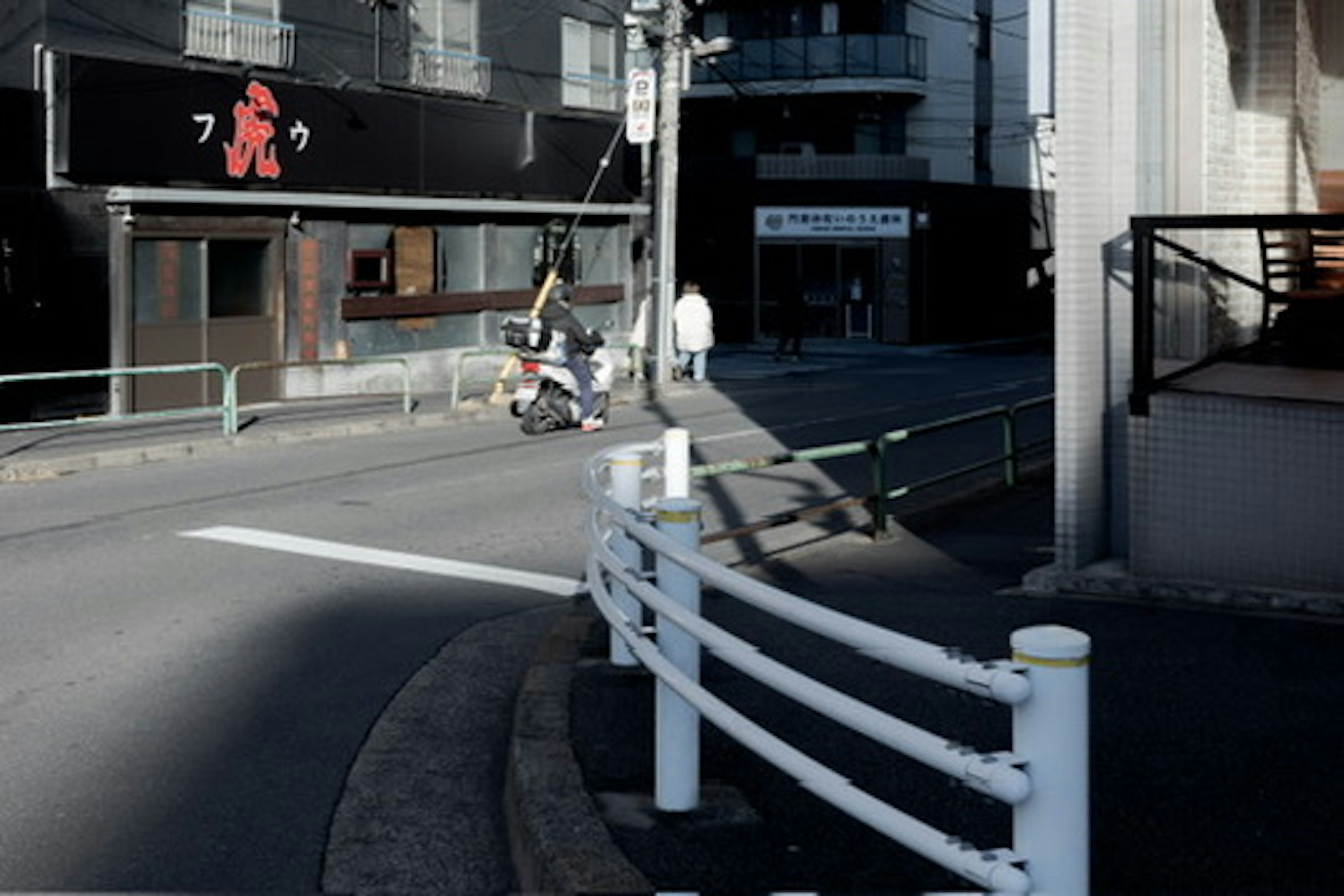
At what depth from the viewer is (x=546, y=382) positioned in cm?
2033

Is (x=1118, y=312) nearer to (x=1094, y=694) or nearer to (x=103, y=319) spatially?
(x=1094, y=694)

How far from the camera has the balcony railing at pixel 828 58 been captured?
47.3 meters

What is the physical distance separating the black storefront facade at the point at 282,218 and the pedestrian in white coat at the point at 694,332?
3.02 metres

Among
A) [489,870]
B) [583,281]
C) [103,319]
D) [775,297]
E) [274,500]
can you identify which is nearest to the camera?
[489,870]

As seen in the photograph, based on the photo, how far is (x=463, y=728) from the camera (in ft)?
22.6

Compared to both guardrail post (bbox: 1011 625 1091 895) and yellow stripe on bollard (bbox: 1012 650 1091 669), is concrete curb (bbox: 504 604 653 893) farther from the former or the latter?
yellow stripe on bollard (bbox: 1012 650 1091 669)

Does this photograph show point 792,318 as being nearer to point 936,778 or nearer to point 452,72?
point 452,72

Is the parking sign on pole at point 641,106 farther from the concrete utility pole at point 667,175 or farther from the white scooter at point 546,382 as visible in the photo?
the white scooter at point 546,382

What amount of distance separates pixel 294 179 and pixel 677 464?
745 inches

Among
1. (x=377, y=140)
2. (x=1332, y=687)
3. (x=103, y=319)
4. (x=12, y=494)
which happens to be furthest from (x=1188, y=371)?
(x=377, y=140)

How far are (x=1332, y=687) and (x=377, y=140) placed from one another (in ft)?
71.4

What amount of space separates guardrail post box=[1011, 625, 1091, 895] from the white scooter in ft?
54.6

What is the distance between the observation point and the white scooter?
778 inches

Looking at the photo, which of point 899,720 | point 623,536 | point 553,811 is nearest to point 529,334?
point 623,536
